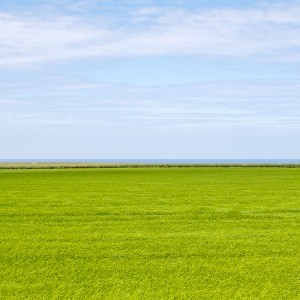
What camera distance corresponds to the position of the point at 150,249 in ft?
27.2

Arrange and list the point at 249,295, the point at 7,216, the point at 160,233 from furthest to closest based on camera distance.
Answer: the point at 7,216, the point at 160,233, the point at 249,295

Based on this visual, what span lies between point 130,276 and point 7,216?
18.7ft

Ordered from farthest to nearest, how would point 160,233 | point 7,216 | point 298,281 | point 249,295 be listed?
point 7,216 → point 160,233 → point 298,281 → point 249,295

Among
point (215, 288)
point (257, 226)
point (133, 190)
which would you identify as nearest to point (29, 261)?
point (215, 288)

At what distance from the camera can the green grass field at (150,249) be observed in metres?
6.46

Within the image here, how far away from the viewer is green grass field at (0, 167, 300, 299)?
6461mm

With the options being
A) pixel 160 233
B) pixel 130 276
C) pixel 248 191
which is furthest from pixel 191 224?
pixel 248 191

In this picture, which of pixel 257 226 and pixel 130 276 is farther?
pixel 257 226

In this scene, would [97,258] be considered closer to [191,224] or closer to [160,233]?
[160,233]

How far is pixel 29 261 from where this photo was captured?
759cm

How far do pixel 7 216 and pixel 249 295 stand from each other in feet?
23.4

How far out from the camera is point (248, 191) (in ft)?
56.1

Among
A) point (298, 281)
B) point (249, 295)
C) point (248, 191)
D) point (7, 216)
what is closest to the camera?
point (249, 295)

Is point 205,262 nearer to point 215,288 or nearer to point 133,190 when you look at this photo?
point 215,288
